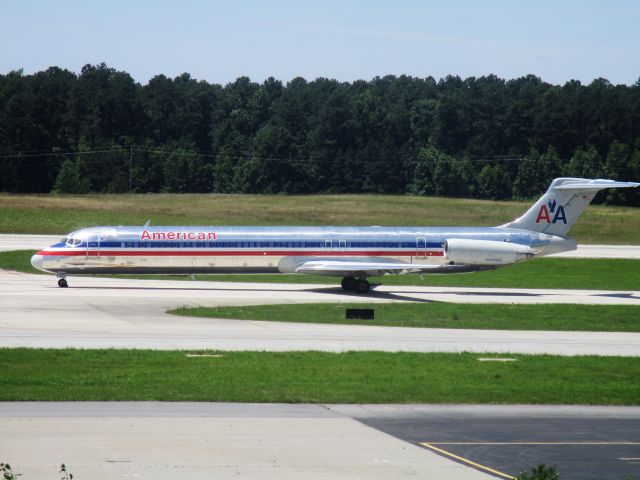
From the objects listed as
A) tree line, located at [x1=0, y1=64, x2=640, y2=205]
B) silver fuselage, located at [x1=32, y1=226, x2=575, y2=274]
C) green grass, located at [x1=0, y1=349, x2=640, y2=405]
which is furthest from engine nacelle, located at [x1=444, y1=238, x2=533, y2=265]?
tree line, located at [x1=0, y1=64, x2=640, y2=205]

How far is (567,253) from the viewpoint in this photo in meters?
71.2

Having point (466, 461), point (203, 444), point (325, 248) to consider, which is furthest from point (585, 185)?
point (203, 444)

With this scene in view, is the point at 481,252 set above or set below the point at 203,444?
above

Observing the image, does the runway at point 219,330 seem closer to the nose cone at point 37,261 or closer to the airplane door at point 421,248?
the nose cone at point 37,261

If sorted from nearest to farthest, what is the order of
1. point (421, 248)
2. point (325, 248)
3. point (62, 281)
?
1. point (62, 281)
2. point (325, 248)
3. point (421, 248)

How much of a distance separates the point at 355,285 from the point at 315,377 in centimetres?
2414

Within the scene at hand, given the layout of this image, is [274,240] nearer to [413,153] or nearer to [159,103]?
[413,153]

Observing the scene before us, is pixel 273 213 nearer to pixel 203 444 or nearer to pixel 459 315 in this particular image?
pixel 459 315

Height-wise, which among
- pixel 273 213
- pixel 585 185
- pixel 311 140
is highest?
A: pixel 311 140

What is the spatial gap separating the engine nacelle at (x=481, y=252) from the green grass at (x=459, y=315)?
19.1 ft

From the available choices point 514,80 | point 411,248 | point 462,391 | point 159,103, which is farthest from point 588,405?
point 514,80

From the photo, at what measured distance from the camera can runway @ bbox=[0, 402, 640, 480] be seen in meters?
15.9

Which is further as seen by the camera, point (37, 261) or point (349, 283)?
point (349, 283)

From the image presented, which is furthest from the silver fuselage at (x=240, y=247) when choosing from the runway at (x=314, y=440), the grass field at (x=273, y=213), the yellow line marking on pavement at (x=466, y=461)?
the grass field at (x=273, y=213)
